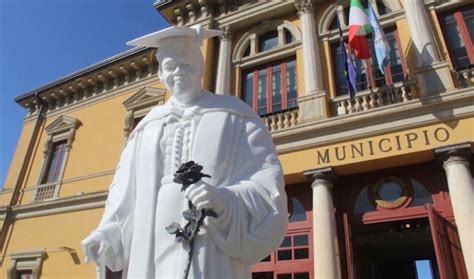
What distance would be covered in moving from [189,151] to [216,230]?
42 centimetres

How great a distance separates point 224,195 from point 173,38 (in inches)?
34.6

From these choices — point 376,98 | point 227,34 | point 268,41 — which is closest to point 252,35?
point 268,41

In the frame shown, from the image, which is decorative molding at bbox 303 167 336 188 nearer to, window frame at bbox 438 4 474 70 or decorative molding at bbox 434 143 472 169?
decorative molding at bbox 434 143 472 169

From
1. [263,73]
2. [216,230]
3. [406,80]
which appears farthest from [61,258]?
[216,230]

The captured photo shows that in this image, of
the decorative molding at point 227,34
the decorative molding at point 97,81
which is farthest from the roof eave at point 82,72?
the decorative molding at point 227,34

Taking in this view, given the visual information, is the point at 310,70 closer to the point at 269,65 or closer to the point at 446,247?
the point at 269,65

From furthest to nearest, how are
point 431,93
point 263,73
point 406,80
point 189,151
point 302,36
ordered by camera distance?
point 263,73 < point 302,36 < point 406,80 < point 431,93 < point 189,151

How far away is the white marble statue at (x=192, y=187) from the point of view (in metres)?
1.47

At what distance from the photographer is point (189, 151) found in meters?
1.74

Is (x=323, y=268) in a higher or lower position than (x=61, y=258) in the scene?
lower

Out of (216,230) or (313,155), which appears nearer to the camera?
(216,230)

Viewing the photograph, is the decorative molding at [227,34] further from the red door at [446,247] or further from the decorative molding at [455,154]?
the red door at [446,247]

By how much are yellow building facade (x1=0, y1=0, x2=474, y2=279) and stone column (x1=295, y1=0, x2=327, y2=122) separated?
0.10 feet

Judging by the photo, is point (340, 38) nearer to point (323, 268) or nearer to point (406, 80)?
point (406, 80)
